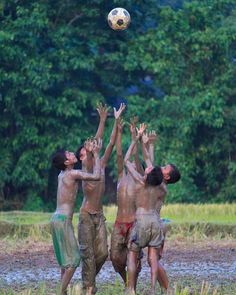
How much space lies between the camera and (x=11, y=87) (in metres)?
23.0

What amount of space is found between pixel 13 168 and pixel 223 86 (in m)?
4.95

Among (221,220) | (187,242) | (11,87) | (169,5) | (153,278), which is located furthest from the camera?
(169,5)

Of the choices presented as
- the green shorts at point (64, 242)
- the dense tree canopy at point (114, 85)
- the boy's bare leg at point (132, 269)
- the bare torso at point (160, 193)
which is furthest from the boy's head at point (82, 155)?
the dense tree canopy at point (114, 85)

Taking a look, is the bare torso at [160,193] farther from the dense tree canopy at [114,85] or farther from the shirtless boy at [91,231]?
the dense tree canopy at [114,85]

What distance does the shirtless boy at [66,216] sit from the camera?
9727 mm

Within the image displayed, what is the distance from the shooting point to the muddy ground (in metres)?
11.6

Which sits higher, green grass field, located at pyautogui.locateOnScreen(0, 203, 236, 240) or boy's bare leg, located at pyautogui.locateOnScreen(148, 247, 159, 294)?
boy's bare leg, located at pyautogui.locateOnScreen(148, 247, 159, 294)

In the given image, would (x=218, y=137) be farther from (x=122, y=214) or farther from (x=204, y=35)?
(x=122, y=214)

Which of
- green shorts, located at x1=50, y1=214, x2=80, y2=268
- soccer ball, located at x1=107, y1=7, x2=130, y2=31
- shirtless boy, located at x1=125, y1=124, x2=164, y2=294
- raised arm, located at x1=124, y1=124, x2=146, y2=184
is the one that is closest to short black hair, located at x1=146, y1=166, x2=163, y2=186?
shirtless boy, located at x1=125, y1=124, x2=164, y2=294

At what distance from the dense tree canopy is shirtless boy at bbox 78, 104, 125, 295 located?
1215 centimetres

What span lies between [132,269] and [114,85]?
14.8 metres

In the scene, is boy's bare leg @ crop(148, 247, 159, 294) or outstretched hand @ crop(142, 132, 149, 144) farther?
outstretched hand @ crop(142, 132, 149, 144)

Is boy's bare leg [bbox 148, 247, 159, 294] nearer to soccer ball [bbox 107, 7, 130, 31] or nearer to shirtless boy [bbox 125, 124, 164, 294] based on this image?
shirtless boy [bbox 125, 124, 164, 294]

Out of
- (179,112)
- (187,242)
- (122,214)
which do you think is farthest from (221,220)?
(122,214)
